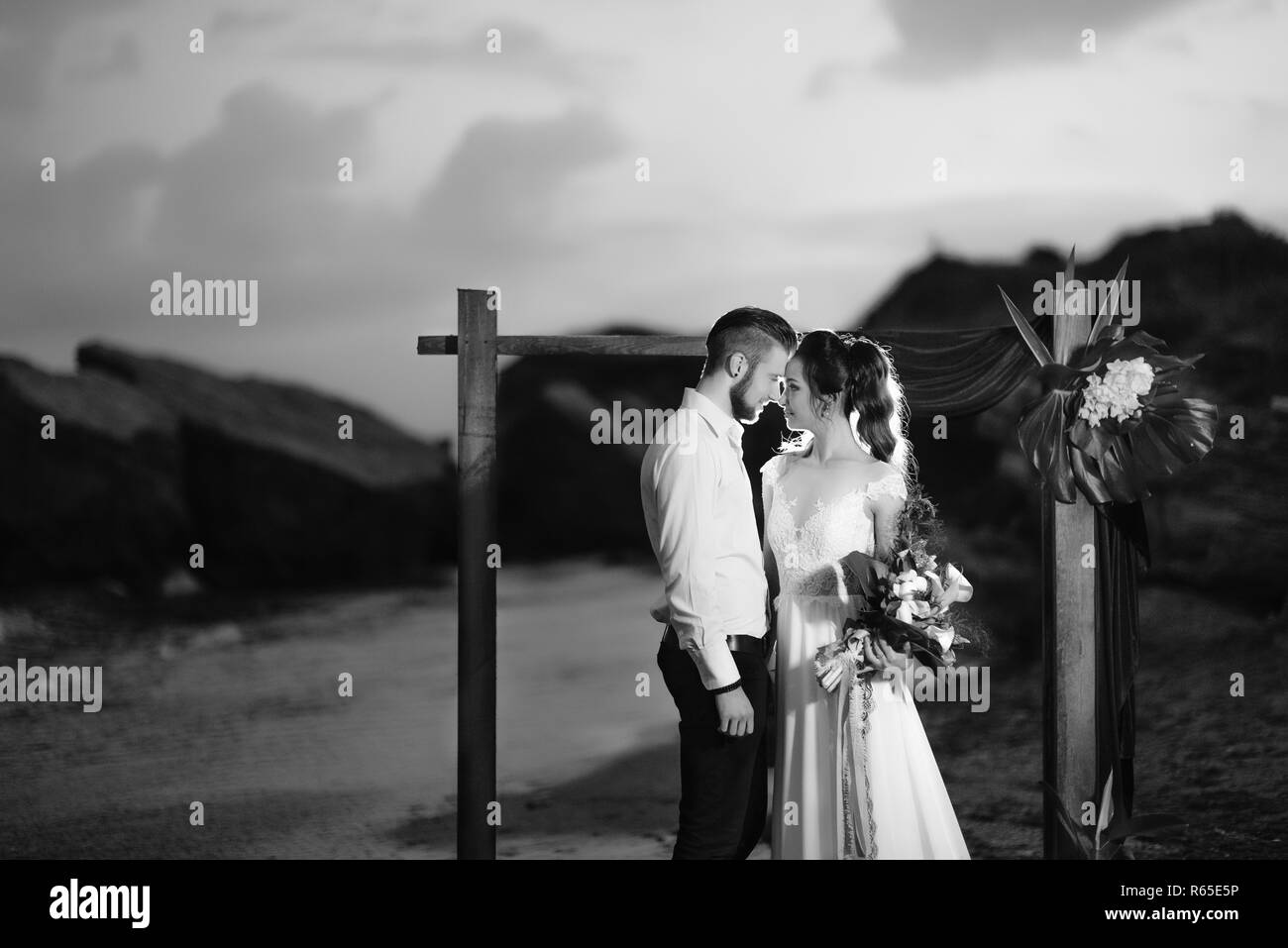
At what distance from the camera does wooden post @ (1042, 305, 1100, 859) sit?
429cm

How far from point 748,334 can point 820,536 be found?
0.55 meters

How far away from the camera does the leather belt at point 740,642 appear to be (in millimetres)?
3094

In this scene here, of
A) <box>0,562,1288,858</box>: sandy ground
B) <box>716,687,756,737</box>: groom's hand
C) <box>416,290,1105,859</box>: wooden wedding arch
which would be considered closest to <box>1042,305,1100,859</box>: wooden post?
<box>416,290,1105,859</box>: wooden wedding arch

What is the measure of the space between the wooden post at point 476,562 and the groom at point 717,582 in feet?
4.41

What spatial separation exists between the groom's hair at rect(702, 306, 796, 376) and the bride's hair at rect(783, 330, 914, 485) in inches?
5.5

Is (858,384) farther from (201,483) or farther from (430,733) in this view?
(201,483)

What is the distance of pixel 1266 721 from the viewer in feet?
29.1

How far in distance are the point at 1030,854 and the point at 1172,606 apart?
3338 mm

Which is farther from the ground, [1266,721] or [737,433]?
[737,433]

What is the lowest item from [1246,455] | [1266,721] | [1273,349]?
[1266,721]

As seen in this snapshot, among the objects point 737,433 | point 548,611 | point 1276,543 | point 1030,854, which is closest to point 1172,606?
point 1276,543

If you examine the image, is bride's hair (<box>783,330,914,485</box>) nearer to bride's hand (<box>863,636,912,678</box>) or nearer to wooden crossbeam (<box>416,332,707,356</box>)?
bride's hand (<box>863,636,912,678</box>)

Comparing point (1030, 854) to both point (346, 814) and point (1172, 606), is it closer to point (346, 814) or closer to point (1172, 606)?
point (1172, 606)

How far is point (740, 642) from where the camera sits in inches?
122
